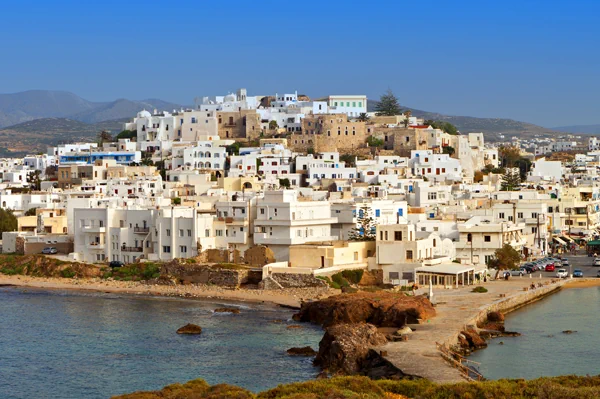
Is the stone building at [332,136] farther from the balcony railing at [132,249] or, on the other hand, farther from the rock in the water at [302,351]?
the rock in the water at [302,351]

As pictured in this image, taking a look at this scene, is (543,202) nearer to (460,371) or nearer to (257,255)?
(257,255)

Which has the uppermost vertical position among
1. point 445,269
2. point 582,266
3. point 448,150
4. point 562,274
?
point 448,150

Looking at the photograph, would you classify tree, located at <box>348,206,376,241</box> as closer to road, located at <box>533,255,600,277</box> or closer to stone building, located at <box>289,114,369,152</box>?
road, located at <box>533,255,600,277</box>

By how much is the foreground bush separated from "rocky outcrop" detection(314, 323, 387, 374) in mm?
4611

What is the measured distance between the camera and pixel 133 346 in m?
35.2

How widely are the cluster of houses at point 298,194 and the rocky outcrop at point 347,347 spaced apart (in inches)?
513

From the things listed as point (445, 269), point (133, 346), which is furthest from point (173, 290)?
point (133, 346)

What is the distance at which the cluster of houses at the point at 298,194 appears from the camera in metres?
47.9

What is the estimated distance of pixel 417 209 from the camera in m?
57.8

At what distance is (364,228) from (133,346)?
17.0 metres

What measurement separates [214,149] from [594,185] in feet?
81.0

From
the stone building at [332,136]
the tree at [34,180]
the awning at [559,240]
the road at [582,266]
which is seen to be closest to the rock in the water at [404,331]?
the road at [582,266]

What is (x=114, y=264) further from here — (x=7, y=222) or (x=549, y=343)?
(x=549, y=343)

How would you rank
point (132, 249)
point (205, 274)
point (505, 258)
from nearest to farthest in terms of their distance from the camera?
1. point (205, 274)
2. point (505, 258)
3. point (132, 249)
